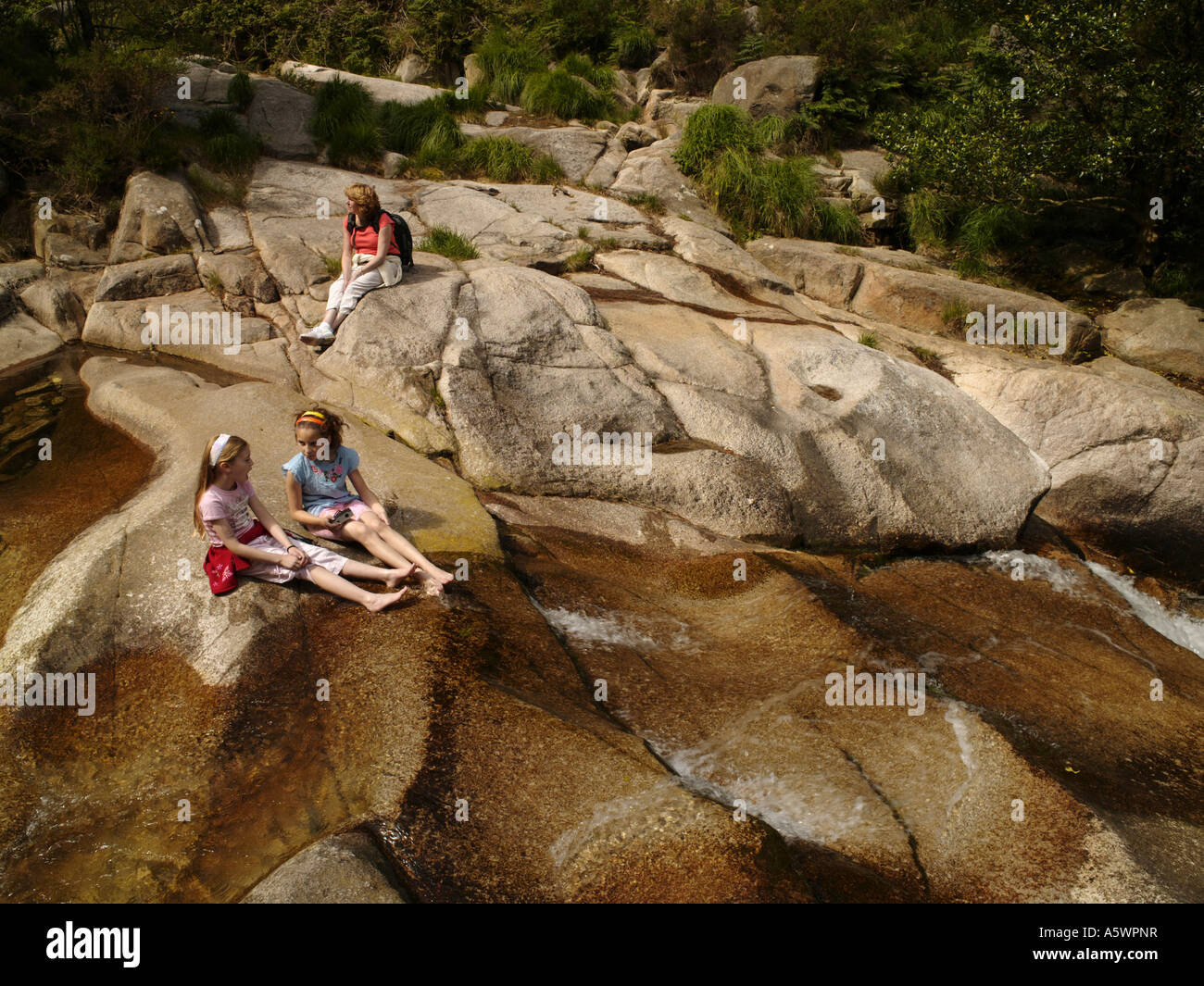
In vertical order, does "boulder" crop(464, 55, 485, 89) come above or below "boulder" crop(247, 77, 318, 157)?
above

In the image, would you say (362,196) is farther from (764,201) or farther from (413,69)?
(413,69)

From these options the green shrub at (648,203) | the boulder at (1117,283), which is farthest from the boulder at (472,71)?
the boulder at (1117,283)

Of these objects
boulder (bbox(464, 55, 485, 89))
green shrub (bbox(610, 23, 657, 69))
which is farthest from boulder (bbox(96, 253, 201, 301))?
green shrub (bbox(610, 23, 657, 69))

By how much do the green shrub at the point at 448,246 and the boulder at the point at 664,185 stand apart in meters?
4.63

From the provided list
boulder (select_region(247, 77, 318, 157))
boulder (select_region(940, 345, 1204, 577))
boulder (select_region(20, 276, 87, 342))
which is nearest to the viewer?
boulder (select_region(940, 345, 1204, 577))

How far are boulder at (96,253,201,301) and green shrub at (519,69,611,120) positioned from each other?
29.9ft

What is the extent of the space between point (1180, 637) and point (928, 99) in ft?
44.8

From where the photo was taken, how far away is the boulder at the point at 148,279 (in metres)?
10.5

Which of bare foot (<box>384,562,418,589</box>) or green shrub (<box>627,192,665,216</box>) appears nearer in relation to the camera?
bare foot (<box>384,562,418,589</box>)

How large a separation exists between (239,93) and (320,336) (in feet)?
A: 28.5

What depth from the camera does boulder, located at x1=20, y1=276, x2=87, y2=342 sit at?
10.3 meters

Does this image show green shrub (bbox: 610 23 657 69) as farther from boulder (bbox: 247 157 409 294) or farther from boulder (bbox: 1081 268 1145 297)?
boulder (bbox: 1081 268 1145 297)

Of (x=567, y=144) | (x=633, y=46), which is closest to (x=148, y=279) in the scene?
(x=567, y=144)

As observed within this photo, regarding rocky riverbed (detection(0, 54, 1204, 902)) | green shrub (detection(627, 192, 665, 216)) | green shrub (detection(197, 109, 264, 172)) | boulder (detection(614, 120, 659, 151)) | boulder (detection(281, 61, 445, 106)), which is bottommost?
rocky riverbed (detection(0, 54, 1204, 902))
